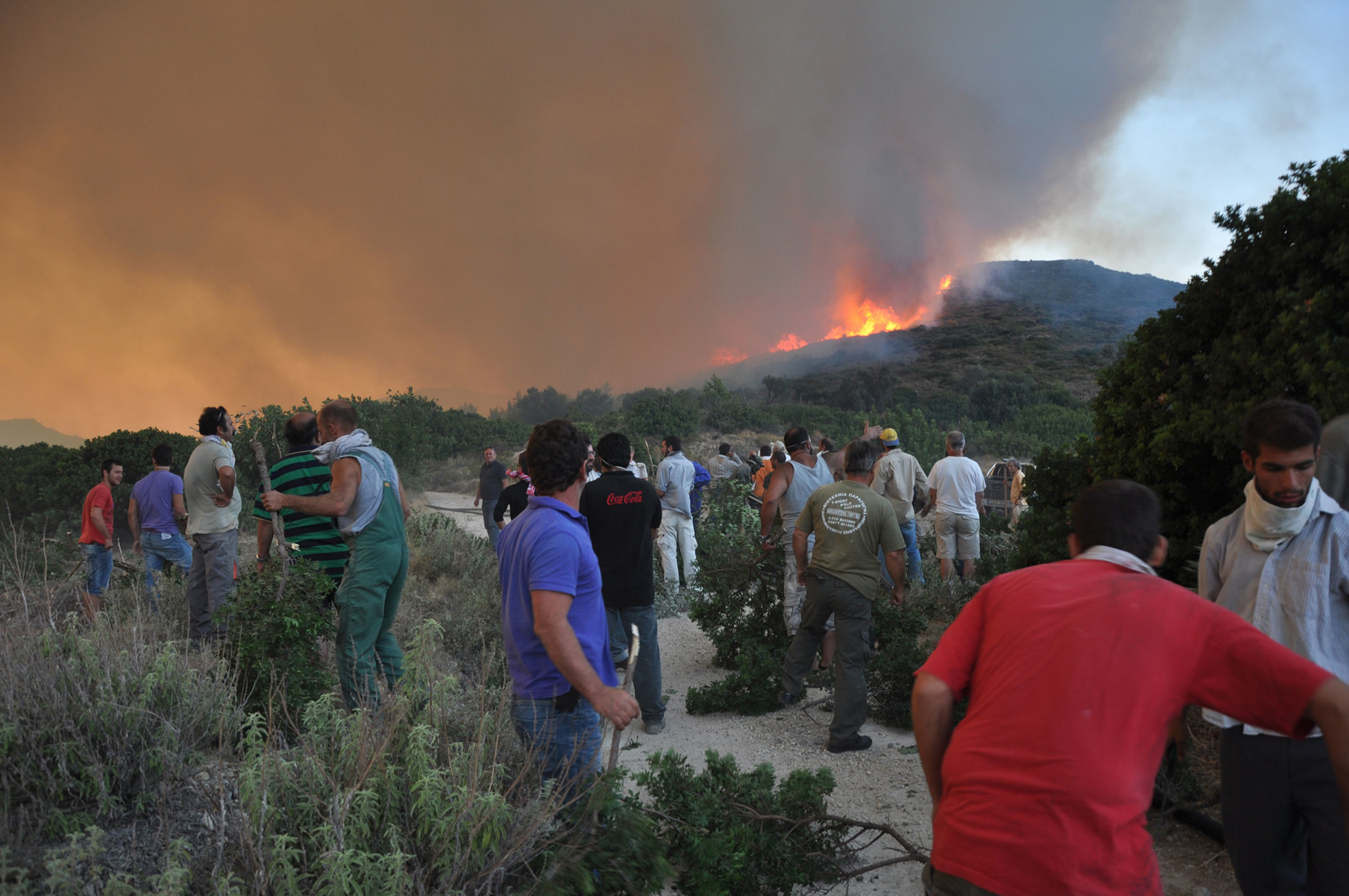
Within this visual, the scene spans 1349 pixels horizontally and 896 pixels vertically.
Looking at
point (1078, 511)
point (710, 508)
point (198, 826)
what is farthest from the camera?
point (710, 508)

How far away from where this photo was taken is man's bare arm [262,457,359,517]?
4180 mm

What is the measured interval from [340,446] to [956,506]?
6612 mm

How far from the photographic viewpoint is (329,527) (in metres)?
4.73

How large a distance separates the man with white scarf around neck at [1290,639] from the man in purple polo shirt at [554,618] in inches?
78.3

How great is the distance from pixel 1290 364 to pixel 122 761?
524 centimetres

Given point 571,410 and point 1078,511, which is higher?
point 571,410

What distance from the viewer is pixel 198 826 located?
268cm

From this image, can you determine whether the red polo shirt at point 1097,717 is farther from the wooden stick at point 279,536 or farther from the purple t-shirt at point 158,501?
the purple t-shirt at point 158,501

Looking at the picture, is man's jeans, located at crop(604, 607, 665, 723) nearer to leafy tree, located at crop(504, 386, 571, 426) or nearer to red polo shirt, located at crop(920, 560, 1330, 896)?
red polo shirt, located at crop(920, 560, 1330, 896)

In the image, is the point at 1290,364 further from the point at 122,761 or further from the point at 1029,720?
the point at 122,761

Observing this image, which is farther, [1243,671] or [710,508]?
[710,508]

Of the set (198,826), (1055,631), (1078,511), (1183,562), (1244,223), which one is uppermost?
(1244,223)

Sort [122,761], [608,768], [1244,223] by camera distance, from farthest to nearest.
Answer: [1244,223], [122,761], [608,768]

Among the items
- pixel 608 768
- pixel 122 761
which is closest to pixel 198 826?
pixel 122 761
